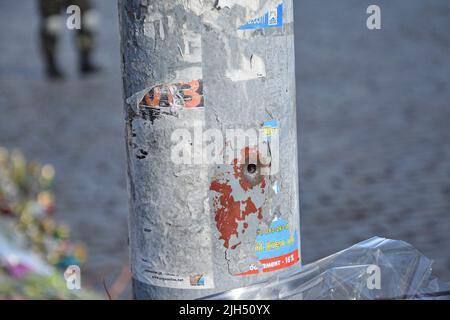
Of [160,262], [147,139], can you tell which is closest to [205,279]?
[160,262]

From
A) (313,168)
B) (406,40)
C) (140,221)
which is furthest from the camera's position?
(406,40)

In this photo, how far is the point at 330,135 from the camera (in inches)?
362

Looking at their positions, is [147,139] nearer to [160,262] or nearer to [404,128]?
A: [160,262]

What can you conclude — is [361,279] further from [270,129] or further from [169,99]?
[169,99]

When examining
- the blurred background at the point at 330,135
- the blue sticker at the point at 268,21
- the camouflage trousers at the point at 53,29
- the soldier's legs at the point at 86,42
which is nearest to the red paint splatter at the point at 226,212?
the blue sticker at the point at 268,21

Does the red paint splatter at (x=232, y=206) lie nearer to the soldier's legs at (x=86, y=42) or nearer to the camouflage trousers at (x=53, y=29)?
the camouflage trousers at (x=53, y=29)

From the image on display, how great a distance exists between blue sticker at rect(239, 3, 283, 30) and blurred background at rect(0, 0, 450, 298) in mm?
3137

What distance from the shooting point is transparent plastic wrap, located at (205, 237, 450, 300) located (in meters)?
2.37

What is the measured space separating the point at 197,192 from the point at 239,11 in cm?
51

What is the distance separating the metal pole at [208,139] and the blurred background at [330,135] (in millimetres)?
2878

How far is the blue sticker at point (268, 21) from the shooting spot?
2.39 metres

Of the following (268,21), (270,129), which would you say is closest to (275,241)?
(270,129)

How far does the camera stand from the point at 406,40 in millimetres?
13742
